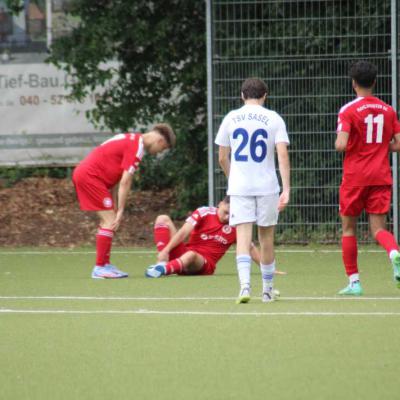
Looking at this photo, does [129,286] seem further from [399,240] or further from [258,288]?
[399,240]

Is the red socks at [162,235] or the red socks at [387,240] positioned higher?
the red socks at [387,240]

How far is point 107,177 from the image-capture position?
508 inches

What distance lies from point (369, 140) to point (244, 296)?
5.27 ft

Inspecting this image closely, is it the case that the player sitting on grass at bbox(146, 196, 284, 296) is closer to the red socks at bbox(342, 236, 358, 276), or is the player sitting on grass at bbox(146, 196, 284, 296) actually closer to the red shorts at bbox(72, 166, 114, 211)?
the red shorts at bbox(72, 166, 114, 211)

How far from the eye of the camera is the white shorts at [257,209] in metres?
9.69

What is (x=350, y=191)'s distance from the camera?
10234 millimetres

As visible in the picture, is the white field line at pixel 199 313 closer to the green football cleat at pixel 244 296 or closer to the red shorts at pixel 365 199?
the green football cleat at pixel 244 296

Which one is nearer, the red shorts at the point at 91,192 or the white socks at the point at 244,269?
the white socks at the point at 244,269

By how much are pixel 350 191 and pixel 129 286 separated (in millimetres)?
2490

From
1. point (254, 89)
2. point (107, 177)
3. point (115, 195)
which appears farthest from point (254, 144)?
point (115, 195)

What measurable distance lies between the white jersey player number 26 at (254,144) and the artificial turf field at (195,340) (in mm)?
1089

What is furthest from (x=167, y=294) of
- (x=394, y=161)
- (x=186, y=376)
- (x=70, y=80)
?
(x=70, y=80)

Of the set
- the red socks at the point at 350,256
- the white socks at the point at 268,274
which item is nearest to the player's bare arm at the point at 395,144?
the red socks at the point at 350,256

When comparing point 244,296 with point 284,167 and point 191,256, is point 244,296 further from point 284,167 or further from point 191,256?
point 191,256
